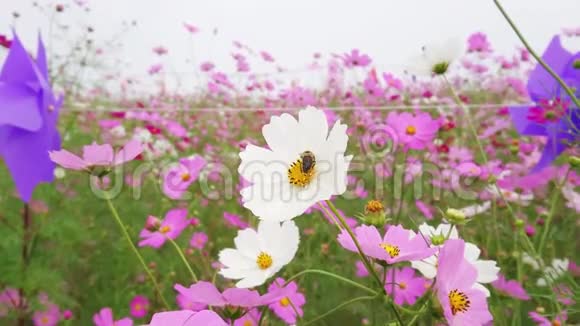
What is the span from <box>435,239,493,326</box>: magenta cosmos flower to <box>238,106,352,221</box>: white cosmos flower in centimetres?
9

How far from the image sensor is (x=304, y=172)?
36 centimetres

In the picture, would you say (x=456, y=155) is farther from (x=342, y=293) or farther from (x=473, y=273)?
(x=473, y=273)

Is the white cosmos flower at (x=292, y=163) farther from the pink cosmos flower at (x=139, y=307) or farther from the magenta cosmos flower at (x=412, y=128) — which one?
the pink cosmos flower at (x=139, y=307)

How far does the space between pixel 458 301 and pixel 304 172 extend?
138 mm

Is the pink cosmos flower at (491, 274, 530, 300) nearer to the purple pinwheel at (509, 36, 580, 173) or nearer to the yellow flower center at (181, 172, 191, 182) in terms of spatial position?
the purple pinwheel at (509, 36, 580, 173)

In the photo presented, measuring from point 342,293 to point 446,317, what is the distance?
0.65 meters

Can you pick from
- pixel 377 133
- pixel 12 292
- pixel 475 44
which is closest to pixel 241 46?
pixel 475 44

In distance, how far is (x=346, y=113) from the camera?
1527 millimetres

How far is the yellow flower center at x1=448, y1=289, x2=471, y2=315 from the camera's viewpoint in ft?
0.99

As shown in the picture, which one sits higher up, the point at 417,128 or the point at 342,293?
the point at 417,128

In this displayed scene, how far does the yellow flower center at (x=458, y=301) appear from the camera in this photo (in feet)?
0.99

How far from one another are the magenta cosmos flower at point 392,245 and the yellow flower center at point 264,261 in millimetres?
132

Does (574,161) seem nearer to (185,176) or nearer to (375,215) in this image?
(375,215)

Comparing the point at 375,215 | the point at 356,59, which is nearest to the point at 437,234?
the point at 375,215
